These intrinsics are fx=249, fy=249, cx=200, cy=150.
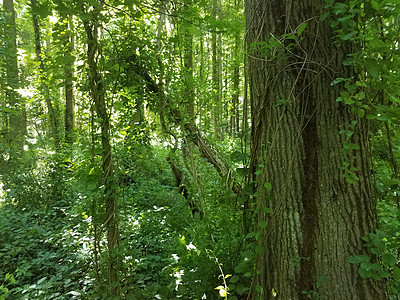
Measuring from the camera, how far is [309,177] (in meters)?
1.74

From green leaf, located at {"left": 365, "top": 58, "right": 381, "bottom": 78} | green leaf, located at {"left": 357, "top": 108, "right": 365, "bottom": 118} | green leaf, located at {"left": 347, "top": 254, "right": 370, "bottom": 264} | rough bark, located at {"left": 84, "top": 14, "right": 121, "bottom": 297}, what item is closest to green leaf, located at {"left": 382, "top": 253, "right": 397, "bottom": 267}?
green leaf, located at {"left": 347, "top": 254, "right": 370, "bottom": 264}

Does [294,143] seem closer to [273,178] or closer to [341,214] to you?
[273,178]

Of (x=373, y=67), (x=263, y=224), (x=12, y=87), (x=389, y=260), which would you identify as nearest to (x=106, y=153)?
(x=263, y=224)

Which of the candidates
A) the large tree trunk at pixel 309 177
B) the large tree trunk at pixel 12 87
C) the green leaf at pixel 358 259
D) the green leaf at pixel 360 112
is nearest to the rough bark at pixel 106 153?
the large tree trunk at pixel 309 177

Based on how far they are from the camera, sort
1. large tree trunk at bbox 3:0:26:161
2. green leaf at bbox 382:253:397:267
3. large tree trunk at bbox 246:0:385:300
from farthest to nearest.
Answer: large tree trunk at bbox 3:0:26:161 < large tree trunk at bbox 246:0:385:300 < green leaf at bbox 382:253:397:267

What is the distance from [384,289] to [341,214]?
1.77 feet

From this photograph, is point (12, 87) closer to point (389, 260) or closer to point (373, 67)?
point (373, 67)

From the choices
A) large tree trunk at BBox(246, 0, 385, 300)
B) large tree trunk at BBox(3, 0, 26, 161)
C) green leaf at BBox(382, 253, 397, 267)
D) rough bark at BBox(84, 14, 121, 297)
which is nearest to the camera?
green leaf at BBox(382, 253, 397, 267)

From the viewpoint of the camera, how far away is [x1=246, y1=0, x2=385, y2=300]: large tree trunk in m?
1.63

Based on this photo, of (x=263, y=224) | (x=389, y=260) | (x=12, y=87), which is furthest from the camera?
(x=12, y=87)

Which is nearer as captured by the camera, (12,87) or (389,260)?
(389,260)

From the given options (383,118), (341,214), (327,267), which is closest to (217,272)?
(327,267)

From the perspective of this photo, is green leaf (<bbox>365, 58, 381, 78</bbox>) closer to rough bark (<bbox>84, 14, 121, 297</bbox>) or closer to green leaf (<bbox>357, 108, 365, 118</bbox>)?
green leaf (<bbox>357, 108, 365, 118</bbox>)

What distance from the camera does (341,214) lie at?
1.65 meters
